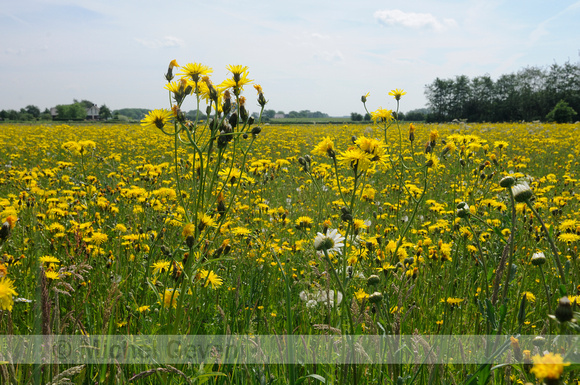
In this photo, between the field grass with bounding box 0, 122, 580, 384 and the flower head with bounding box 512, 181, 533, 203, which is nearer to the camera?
the flower head with bounding box 512, 181, 533, 203

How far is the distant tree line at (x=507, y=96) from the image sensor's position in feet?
127

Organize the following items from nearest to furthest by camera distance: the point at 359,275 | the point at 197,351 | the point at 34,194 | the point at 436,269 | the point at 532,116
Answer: the point at 197,351, the point at 359,275, the point at 436,269, the point at 34,194, the point at 532,116

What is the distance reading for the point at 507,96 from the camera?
43875mm

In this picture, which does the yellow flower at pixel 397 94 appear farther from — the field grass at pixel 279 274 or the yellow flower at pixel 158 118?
the yellow flower at pixel 158 118

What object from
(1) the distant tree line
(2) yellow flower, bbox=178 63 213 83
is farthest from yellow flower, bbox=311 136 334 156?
(1) the distant tree line

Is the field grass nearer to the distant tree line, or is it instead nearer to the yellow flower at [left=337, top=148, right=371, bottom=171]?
the yellow flower at [left=337, top=148, right=371, bottom=171]

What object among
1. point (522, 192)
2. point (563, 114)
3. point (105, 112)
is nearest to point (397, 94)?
point (522, 192)

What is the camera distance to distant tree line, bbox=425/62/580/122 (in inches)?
1527

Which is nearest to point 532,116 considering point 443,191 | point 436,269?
point 443,191

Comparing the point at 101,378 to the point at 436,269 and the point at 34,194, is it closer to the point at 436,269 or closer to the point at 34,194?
the point at 436,269

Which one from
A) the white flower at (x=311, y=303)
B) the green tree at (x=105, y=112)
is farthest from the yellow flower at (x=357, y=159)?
the green tree at (x=105, y=112)

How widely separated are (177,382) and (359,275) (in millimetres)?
1103

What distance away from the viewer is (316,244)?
45.3 inches

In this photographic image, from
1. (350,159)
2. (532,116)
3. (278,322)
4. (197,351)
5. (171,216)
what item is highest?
(532,116)
